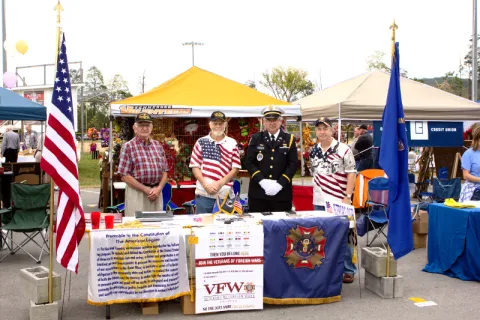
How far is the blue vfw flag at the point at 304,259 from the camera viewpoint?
5031 millimetres

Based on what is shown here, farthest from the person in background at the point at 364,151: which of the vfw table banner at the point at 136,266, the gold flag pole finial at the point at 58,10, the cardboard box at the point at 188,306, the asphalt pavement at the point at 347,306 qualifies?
the gold flag pole finial at the point at 58,10

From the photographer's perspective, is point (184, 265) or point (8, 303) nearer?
point (184, 265)

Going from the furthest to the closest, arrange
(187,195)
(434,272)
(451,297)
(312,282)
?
1. (187,195)
2. (434,272)
3. (451,297)
4. (312,282)

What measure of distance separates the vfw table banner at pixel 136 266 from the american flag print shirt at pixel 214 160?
1.25m

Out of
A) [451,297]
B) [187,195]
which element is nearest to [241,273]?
[451,297]

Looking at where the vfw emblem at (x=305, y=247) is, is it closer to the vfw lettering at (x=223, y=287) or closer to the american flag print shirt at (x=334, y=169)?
the vfw lettering at (x=223, y=287)

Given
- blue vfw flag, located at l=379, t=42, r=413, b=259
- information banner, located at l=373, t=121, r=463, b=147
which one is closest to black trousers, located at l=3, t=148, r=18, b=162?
information banner, located at l=373, t=121, r=463, b=147

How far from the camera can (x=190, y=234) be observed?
4.82m

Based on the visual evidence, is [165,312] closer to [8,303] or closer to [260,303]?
[260,303]

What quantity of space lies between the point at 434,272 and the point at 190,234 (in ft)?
10.7

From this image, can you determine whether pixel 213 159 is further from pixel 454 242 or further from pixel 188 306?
pixel 454 242

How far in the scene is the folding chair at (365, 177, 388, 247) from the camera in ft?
25.5

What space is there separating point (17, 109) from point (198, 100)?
9.51ft

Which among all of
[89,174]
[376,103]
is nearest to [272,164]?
[376,103]
